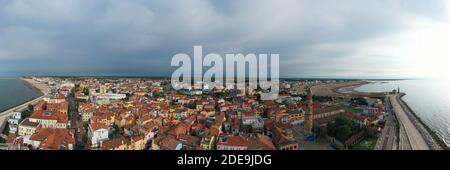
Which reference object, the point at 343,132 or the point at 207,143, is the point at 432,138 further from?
the point at 207,143

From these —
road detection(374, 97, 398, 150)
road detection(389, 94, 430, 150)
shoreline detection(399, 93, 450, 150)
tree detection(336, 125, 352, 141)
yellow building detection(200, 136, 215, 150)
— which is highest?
tree detection(336, 125, 352, 141)

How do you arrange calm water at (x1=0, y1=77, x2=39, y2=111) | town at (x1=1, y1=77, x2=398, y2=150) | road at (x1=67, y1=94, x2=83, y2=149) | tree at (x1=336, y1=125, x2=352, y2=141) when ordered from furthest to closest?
calm water at (x1=0, y1=77, x2=39, y2=111), road at (x1=67, y1=94, x2=83, y2=149), tree at (x1=336, y1=125, x2=352, y2=141), town at (x1=1, y1=77, x2=398, y2=150)

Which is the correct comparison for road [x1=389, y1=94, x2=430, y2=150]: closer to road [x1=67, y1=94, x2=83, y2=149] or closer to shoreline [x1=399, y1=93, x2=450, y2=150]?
shoreline [x1=399, y1=93, x2=450, y2=150]

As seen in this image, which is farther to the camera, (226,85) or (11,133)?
(226,85)

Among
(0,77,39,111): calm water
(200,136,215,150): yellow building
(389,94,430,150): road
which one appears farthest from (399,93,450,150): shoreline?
(0,77,39,111): calm water

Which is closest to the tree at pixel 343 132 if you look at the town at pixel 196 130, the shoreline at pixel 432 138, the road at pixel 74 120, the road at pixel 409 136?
the town at pixel 196 130

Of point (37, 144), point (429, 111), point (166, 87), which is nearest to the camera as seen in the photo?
point (37, 144)
